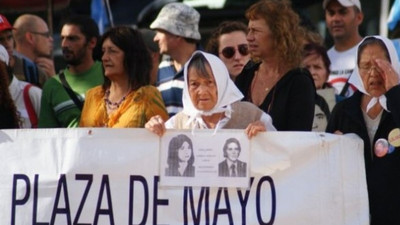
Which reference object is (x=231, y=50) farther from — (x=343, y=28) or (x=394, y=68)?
(x=394, y=68)

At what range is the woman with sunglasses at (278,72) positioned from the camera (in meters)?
8.25

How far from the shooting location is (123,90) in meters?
8.93

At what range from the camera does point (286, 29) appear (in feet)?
28.2

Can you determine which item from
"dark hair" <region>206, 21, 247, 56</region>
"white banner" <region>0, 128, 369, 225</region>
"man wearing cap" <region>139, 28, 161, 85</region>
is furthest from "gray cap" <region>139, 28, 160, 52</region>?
"white banner" <region>0, 128, 369, 225</region>

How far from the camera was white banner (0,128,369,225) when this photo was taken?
7.74 meters

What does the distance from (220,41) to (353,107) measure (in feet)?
6.78

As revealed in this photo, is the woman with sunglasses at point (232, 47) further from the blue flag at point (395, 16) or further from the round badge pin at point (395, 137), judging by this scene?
the round badge pin at point (395, 137)

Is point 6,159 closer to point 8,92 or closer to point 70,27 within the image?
point 8,92

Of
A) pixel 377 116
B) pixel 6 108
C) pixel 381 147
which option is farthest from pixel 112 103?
pixel 381 147

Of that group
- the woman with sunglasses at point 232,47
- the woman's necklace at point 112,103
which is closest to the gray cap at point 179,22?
the woman with sunglasses at point 232,47

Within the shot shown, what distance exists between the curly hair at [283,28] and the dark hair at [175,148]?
1.03 meters

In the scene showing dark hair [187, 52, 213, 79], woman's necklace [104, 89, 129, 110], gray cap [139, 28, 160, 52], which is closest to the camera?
dark hair [187, 52, 213, 79]

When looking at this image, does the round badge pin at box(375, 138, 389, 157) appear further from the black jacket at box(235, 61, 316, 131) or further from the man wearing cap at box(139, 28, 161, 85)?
the man wearing cap at box(139, 28, 161, 85)

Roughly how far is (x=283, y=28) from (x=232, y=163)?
3.91 feet
